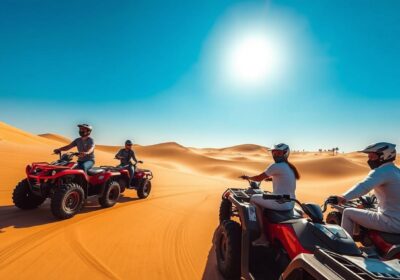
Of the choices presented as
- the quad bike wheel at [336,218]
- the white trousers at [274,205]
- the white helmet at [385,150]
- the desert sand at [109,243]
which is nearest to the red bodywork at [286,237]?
the white trousers at [274,205]

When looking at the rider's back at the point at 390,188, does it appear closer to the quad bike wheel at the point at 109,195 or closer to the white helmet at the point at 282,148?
the white helmet at the point at 282,148

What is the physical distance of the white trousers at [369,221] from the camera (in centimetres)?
317

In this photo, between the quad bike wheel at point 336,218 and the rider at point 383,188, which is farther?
the quad bike wheel at point 336,218

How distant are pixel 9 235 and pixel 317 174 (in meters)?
31.6

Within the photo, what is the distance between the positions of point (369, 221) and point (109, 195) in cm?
657

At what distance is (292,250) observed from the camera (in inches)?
106

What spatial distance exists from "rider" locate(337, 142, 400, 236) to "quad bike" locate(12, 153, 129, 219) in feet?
18.4

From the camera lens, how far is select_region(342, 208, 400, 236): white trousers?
10.4 ft

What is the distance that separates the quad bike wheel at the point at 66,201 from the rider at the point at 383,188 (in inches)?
218

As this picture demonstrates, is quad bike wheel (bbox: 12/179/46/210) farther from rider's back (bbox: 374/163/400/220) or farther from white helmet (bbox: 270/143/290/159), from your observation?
rider's back (bbox: 374/163/400/220)

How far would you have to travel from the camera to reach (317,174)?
3062 cm

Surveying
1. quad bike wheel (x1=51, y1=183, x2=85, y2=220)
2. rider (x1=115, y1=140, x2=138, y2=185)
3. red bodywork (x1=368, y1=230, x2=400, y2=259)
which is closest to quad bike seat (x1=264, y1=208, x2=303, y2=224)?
red bodywork (x1=368, y1=230, x2=400, y2=259)

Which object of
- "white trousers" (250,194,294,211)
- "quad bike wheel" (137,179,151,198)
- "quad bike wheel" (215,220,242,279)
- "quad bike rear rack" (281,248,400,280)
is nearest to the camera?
"quad bike rear rack" (281,248,400,280)

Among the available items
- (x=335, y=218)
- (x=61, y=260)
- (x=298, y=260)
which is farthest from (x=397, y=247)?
(x=61, y=260)
